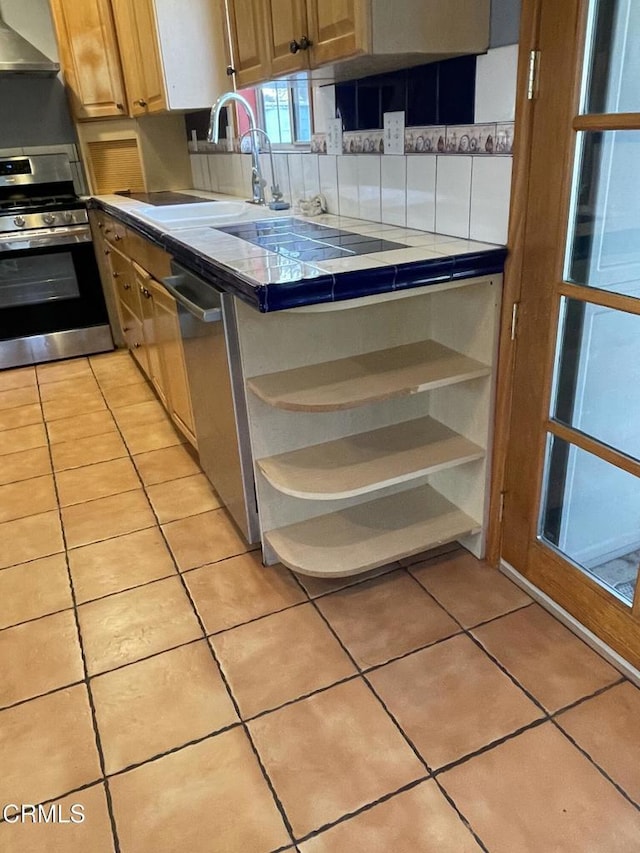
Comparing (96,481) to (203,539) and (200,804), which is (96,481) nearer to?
(203,539)

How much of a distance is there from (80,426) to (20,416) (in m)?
0.37

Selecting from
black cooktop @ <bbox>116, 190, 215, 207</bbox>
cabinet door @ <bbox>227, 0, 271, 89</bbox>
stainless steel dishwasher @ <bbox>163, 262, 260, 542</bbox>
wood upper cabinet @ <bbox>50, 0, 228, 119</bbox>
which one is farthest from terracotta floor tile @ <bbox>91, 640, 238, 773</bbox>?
wood upper cabinet @ <bbox>50, 0, 228, 119</bbox>

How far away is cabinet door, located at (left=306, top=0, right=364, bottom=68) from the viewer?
1417 mm

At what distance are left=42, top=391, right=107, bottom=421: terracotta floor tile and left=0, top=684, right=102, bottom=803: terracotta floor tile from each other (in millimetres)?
1806

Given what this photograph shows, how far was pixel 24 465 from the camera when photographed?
2623 millimetres

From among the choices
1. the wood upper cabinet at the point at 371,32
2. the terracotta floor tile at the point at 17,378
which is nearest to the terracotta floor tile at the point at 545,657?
the wood upper cabinet at the point at 371,32

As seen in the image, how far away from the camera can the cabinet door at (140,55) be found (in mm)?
2912

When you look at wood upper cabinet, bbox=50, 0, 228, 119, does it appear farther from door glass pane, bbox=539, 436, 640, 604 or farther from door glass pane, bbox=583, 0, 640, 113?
door glass pane, bbox=539, 436, 640, 604

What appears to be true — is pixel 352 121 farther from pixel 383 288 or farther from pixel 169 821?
pixel 169 821

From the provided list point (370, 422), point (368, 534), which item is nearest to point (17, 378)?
point (370, 422)

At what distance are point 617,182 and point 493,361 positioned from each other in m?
0.52

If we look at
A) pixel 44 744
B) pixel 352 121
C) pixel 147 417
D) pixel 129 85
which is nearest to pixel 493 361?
pixel 352 121

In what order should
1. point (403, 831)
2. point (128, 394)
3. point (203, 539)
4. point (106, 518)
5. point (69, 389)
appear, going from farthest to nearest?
point (69, 389) → point (128, 394) → point (106, 518) → point (203, 539) → point (403, 831)

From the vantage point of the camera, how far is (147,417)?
3.01 m
